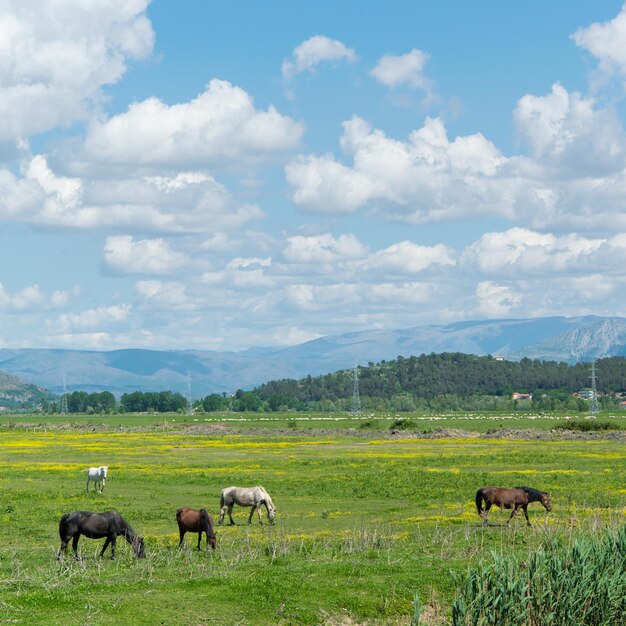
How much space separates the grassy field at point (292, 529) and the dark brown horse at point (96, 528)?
21.8 inches

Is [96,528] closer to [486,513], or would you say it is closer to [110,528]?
[110,528]

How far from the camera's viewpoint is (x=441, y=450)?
3334 inches

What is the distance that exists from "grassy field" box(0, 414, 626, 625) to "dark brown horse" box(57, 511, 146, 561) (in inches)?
21.8

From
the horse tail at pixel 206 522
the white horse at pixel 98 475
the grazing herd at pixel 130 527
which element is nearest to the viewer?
the grazing herd at pixel 130 527

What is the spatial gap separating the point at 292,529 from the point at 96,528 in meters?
8.74

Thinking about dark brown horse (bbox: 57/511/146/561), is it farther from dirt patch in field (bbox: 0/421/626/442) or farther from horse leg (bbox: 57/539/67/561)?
dirt patch in field (bbox: 0/421/626/442)

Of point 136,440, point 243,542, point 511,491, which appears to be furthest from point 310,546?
point 136,440

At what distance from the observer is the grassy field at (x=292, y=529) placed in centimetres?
2311

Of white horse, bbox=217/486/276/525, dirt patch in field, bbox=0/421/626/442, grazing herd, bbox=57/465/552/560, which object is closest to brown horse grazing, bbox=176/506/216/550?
grazing herd, bbox=57/465/552/560

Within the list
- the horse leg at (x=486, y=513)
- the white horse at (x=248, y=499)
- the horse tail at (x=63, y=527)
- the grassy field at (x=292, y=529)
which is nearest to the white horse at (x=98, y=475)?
the grassy field at (x=292, y=529)

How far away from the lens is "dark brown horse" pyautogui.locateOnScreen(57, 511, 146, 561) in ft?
97.2

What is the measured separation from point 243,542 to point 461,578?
10495 millimetres

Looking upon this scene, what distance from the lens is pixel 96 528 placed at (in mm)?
29953

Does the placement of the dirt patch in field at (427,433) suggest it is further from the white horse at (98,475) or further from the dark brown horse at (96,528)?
the dark brown horse at (96,528)
